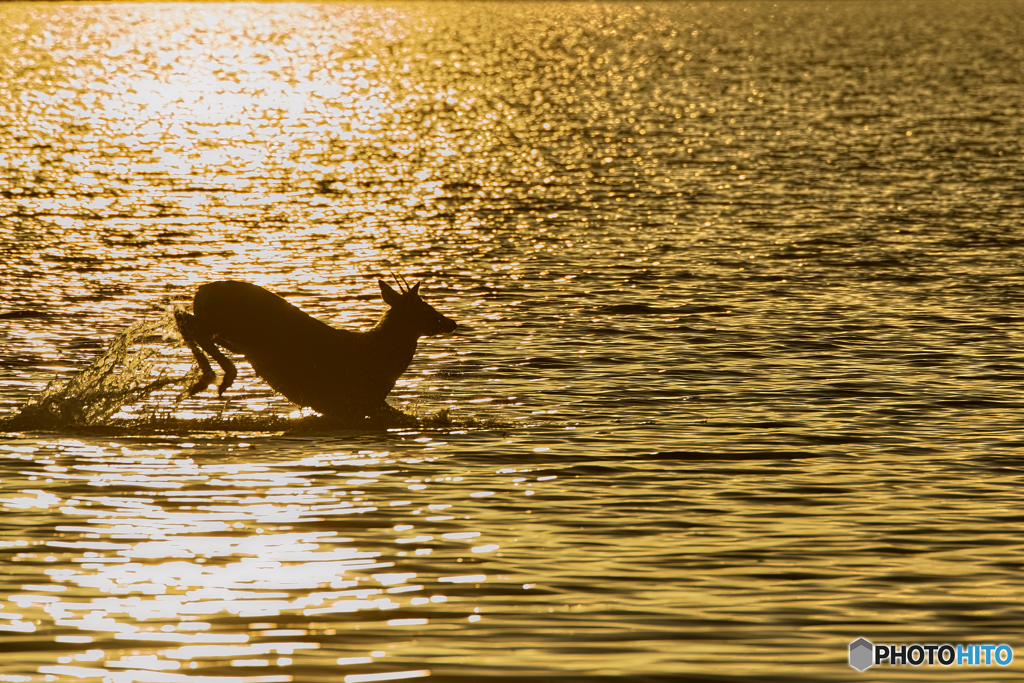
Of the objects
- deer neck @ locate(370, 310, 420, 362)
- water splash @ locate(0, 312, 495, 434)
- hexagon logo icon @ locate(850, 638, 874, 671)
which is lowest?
hexagon logo icon @ locate(850, 638, 874, 671)

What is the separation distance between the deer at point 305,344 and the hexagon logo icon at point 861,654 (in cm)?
810

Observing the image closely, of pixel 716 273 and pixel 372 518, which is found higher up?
pixel 716 273

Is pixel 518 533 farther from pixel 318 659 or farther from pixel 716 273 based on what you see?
pixel 716 273

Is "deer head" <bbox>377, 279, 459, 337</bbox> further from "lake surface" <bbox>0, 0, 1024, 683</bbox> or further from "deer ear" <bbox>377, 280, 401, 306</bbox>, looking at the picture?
"lake surface" <bbox>0, 0, 1024, 683</bbox>

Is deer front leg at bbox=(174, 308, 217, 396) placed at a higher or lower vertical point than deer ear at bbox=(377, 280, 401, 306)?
lower

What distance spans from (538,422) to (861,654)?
8190 mm

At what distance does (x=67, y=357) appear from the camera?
74.9 feet

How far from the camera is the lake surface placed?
11.9 meters

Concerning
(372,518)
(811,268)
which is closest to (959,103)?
(811,268)

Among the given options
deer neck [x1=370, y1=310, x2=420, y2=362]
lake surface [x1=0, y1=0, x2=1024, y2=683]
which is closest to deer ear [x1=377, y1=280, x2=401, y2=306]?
deer neck [x1=370, y1=310, x2=420, y2=362]

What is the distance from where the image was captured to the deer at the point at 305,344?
1847cm

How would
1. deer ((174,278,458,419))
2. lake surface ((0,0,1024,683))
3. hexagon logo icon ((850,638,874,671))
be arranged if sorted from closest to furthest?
1. hexagon logo icon ((850,638,874,671))
2. lake surface ((0,0,1024,683))
3. deer ((174,278,458,419))

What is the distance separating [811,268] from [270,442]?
15.7 m

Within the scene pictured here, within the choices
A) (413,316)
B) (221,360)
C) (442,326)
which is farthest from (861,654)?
(221,360)
